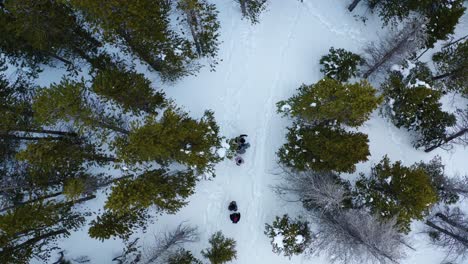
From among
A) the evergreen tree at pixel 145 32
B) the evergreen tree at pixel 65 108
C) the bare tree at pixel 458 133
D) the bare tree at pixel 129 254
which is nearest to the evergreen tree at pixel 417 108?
the bare tree at pixel 458 133

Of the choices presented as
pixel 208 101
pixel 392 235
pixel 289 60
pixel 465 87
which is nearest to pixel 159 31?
pixel 208 101

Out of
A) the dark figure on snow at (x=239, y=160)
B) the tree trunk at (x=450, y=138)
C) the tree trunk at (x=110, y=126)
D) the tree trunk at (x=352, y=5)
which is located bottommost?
the tree trunk at (x=450, y=138)

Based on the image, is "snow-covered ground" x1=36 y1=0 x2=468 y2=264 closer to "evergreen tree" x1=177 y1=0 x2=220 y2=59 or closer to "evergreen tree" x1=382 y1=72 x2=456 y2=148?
"evergreen tree" x1=177 y1=0 x2=220 y2=59

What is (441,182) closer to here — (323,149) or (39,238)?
(323,149)


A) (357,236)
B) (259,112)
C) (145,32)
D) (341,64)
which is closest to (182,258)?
(357,236)

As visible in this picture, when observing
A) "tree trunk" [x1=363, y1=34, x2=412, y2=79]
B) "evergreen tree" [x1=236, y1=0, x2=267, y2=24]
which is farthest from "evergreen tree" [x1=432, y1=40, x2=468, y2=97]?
"evergreen tree" [x1=236, y1=0, x2=267, y2=24]

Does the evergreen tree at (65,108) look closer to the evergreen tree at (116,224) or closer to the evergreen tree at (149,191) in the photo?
the evergreen tree at (149,191)
